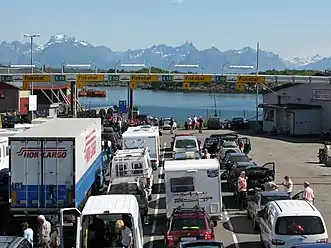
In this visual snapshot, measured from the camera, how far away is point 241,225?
22312 millimetres

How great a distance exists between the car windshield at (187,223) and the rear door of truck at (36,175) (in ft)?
13.6

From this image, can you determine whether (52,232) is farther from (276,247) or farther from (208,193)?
(276,247)

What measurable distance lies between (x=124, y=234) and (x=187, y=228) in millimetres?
2983

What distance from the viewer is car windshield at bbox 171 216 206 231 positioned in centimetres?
1684

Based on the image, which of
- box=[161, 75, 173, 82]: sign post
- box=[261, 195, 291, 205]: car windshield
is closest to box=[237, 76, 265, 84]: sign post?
box=[161, 75, 173, 82]: sign post

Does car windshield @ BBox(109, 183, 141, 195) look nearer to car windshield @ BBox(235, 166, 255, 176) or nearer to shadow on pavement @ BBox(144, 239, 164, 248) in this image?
shadow on pavement @ BBox(144, 239, 164, 248)

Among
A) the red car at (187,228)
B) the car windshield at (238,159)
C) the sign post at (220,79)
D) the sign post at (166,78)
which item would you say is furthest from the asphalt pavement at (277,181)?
the sign post at (220,79)

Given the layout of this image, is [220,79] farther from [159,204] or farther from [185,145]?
[159,204]

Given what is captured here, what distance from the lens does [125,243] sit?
561 inches

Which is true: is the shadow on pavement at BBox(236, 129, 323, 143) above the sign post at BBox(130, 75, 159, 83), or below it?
below

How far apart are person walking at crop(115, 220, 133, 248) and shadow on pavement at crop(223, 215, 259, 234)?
303 inches

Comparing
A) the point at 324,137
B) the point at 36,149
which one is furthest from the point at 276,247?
the point at 324,137

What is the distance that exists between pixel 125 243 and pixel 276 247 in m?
3.79

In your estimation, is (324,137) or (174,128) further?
(174,128)
